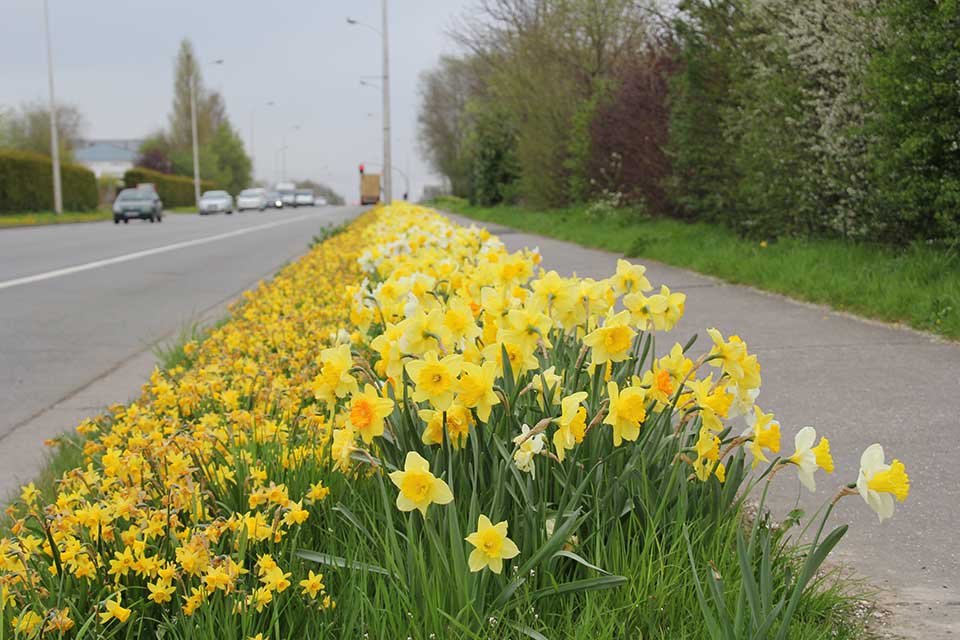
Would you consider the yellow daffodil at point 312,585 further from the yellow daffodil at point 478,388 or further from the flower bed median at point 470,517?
the yellow daffodil at point 478,388

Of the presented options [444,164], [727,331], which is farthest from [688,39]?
[444,164]

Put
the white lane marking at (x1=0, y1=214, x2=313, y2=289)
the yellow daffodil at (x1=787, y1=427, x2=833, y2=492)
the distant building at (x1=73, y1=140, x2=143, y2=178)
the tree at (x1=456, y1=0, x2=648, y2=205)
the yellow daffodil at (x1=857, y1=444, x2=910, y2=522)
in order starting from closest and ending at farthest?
the yellow daffodil at (x1=857, y1=444, x2=910, y2=522) → the yellow daffodil at (x1=787, y1=427, x2=833, y2=492) → the white lane marking at (x1=0, y1=214, x2=313, y2=289) → the tree at (x1=456, y1=0, x2=648, y2=205) → the distant building at (x1=73, y1=140, x2=143, y2=178)

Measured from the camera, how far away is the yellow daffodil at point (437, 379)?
82.7 inches

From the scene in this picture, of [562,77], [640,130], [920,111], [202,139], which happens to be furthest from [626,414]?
[202,139]

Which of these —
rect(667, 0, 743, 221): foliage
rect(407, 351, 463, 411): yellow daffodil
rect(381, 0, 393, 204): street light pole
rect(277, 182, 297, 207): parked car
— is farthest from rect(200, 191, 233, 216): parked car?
rect(407, 351, 463, 411): yellow daffodil

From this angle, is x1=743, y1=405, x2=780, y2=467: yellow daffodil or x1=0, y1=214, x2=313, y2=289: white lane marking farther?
x1=0, y1=214, x2=313, y2=289: white lane marking

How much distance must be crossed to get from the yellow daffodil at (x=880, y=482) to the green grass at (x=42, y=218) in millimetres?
32710

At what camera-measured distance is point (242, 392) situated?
13.5 ft

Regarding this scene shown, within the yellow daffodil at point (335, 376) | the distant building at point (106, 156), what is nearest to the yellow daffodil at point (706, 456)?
the yellow daffodil at point (335, 376)

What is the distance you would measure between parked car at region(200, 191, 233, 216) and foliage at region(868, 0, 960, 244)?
51313 millimetres

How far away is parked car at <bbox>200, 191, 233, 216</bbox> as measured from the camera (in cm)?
5528

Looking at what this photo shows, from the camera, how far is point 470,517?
6.74ft

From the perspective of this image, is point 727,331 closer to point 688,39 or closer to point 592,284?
point 592,284

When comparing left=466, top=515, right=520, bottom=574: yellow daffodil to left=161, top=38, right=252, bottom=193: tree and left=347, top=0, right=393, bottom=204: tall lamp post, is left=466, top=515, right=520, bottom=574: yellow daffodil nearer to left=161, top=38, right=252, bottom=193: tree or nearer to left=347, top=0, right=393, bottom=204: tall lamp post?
left=347, top=0, right=393, bottom=204: tall lamp post
